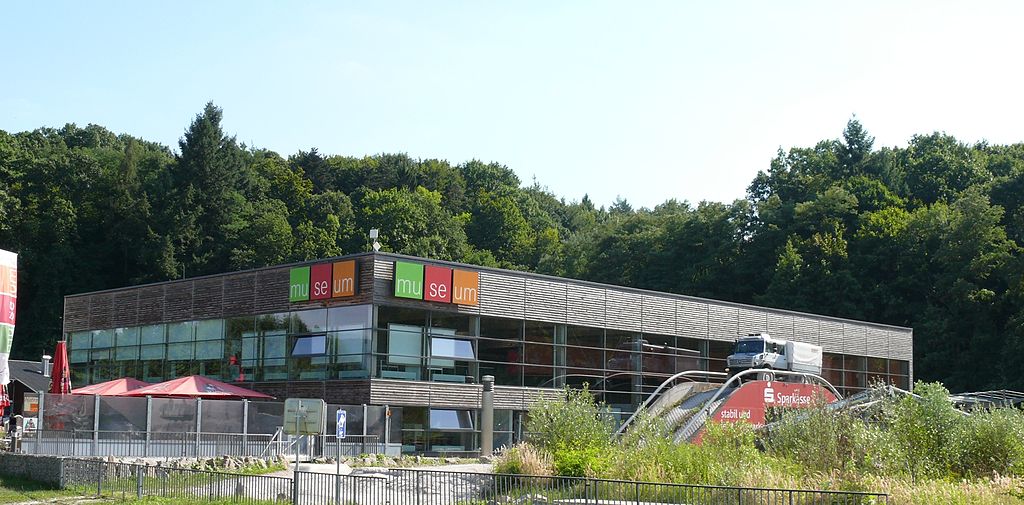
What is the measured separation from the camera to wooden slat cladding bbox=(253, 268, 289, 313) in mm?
40594

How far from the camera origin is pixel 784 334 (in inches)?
1960

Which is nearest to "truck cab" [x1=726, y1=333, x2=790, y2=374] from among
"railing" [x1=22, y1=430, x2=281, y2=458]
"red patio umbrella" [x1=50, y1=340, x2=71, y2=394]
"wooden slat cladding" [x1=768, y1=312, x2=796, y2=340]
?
"wooden slat cladding" [x1=768, y1=312, x2=796, y2=340]

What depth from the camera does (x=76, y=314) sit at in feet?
161

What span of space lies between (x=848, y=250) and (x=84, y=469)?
2414 inches

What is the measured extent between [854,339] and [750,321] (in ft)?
23.7

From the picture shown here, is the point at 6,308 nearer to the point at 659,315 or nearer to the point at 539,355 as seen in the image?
the point at 539,355

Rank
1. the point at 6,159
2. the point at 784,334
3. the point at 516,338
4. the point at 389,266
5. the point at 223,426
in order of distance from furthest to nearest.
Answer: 1. the point at 6,159
2. the point at 784,334
3. the point at 516,338
4. the point at 389,266
5. the point at 223,426

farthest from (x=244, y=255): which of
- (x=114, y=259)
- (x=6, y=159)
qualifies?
(x=6, y=159)

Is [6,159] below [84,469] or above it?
above

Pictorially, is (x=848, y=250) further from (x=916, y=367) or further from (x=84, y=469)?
(x=84, y=469)

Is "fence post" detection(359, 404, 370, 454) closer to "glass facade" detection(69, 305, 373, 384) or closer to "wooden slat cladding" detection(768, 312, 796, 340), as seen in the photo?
"glass facade" detection(69, 305, 373, 384)

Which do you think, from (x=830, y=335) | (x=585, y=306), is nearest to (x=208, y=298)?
(x=585, y=306)

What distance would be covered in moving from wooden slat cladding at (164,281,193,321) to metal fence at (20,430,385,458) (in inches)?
475

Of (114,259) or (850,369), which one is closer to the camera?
(850,369)
